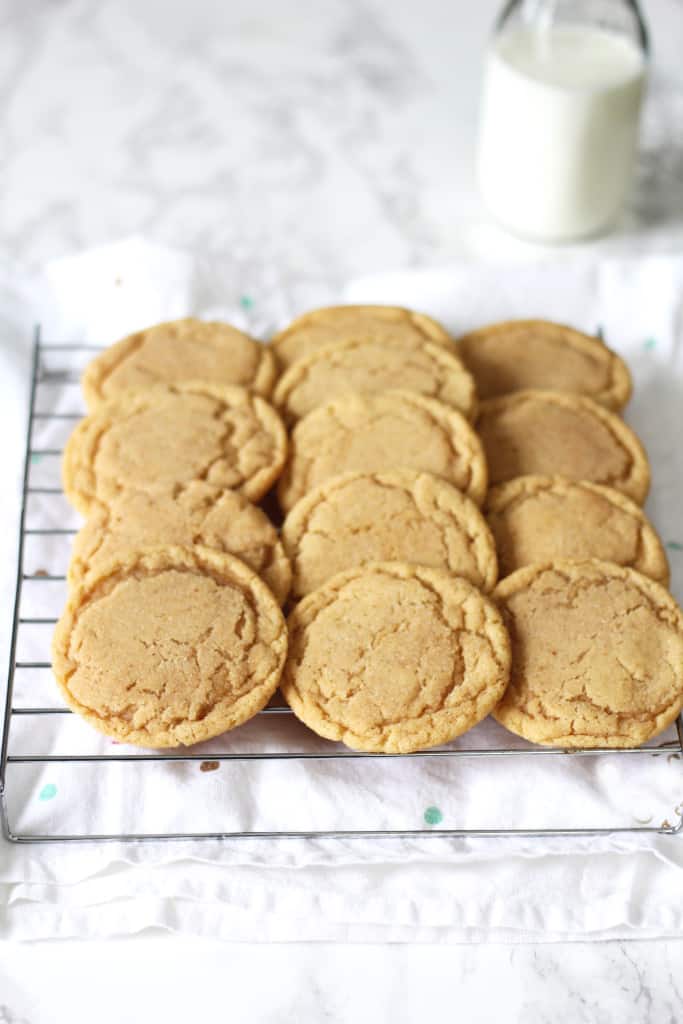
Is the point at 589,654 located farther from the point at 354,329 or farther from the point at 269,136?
the point at 269,136

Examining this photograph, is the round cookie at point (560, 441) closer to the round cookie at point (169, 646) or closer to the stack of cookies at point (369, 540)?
the stack of cookies at point (369, 540)

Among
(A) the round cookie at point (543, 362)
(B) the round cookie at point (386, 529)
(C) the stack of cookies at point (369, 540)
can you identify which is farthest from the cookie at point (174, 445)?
(A) the round cookie at point (543, 362)

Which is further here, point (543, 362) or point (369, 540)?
point (543, 362)

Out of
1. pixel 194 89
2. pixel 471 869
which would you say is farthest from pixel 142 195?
pixel 471 869

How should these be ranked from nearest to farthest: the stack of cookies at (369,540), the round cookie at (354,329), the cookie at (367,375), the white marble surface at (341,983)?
the white marble surface at (341,983) → the stack of cookies at (369,540) → the cookie at (367,375) → the round cookie at (354,329)

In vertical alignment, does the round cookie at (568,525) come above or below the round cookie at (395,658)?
above

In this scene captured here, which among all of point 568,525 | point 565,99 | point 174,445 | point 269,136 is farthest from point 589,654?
point 269,136

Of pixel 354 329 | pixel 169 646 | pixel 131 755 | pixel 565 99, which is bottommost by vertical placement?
pixel 131 755
